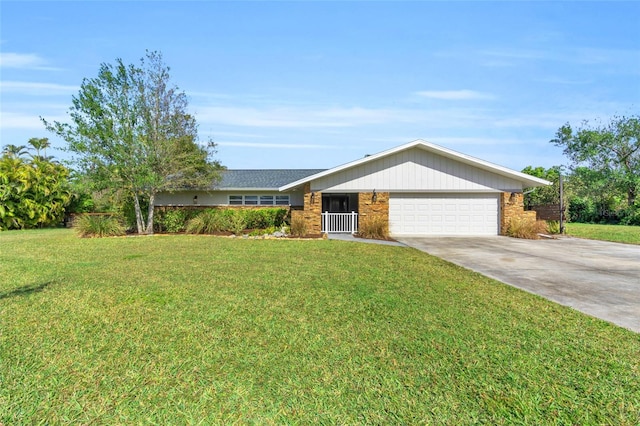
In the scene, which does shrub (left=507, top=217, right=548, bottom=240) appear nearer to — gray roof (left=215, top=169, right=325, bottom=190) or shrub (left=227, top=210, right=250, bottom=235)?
gray roof (left=215, top=169, right=325, bottom=190)

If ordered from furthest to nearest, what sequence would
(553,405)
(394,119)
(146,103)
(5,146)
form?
1. (5,146)
2. (394,119)
3. (146,103)
4. (553,405)

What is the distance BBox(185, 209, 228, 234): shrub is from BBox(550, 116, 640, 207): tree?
3312 centimetres

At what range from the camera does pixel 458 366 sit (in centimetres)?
307

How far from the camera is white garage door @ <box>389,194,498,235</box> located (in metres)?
16.6

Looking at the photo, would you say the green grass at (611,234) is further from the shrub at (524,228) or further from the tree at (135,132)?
the tree at (135,132)

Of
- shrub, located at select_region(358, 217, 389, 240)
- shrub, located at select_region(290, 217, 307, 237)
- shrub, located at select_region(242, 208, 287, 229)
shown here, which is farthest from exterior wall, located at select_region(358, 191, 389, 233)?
shrub, located at select_region(242, 208, 287, 229)

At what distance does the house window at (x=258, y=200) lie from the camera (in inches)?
827

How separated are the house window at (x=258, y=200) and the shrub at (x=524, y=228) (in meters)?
12.3

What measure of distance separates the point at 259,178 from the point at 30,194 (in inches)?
530

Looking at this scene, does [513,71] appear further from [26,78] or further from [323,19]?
[26,78]

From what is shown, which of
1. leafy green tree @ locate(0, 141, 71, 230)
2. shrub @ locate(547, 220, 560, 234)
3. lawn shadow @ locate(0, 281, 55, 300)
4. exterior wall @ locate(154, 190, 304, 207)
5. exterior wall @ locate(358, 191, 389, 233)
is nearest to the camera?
lawn shadow @ locate(0, 281, 55, 300)

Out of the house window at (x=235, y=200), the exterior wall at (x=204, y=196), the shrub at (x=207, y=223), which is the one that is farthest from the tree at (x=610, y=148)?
the shrub at (x=207, y=223)

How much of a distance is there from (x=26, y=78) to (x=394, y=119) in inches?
631

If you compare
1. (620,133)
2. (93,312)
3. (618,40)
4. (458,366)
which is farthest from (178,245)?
(620,133)
